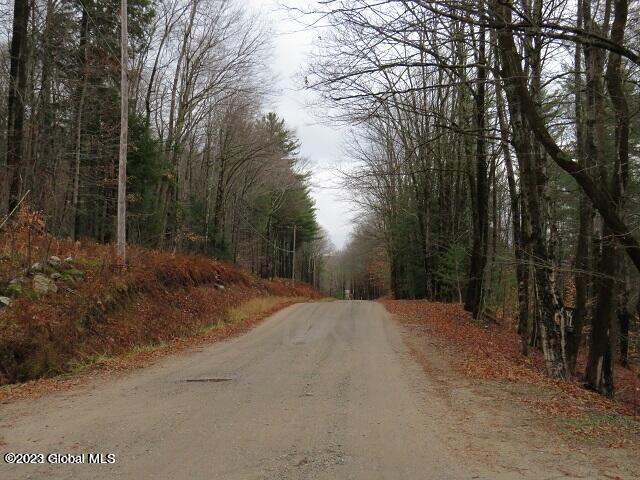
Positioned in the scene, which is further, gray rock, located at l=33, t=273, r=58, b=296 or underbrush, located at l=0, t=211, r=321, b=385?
gray rock, located at l=33, t=273, r=58, b=296

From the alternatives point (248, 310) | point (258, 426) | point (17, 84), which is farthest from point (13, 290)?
point (248, 310)

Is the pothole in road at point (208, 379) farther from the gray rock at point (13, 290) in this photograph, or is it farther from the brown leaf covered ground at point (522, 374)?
the gray rock at point (13, 290)

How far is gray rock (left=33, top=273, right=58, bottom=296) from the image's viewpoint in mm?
11305

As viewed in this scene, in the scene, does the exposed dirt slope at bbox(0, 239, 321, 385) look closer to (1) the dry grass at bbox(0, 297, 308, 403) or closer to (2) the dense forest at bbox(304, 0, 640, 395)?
(1) the dry grass at bbox(0, 297, 308, 403)

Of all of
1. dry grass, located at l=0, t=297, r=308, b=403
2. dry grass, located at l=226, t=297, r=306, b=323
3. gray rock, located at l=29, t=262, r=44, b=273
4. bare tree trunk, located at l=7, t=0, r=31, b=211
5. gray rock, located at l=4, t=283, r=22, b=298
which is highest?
bare tree trunk, located at l=7, t=0, r=31, b=211

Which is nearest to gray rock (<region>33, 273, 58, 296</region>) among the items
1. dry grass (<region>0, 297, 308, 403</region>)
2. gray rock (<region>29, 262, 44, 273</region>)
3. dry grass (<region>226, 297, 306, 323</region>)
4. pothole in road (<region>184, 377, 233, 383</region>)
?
gray rock (<region>29, 262, 44, 273</region>)

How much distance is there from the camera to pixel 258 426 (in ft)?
19.7

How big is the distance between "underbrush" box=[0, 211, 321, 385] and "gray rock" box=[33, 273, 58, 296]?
27 millimetres

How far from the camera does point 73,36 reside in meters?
22.2

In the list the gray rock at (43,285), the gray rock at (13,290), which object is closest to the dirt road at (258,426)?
the gray rock at (43,285)

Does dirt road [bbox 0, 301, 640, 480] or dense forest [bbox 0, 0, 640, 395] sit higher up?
dense forest [bbox 0, 0, 640, 395]

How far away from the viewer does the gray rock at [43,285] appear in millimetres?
11305

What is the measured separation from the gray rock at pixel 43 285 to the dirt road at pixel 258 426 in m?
3.25

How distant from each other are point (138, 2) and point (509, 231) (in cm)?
2474
